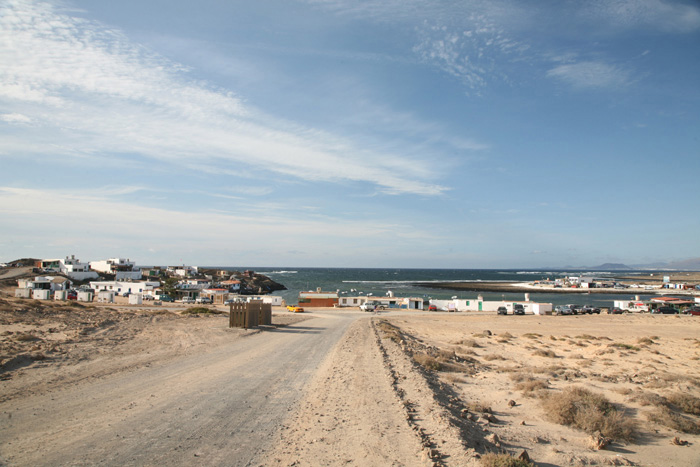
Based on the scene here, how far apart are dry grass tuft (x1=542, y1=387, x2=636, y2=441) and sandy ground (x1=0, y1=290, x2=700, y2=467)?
0.73ft

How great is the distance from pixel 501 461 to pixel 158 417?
780cm

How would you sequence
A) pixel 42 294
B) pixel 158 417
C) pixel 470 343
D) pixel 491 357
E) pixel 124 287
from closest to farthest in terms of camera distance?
pixel 158 417 → pixel 491 357 → pixel 470 343 → pixel 42 294 → pixel 124 287

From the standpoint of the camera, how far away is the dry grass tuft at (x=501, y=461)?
7018mm

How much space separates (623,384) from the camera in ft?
48.5

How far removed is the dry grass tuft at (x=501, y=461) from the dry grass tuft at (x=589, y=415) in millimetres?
3628

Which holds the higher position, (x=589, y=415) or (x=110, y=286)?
(x=589, y=415)

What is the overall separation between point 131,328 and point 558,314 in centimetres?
5422

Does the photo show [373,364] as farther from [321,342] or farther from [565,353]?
[565,353]

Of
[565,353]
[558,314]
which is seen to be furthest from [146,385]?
[558,314]

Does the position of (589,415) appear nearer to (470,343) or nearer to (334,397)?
(334,397)

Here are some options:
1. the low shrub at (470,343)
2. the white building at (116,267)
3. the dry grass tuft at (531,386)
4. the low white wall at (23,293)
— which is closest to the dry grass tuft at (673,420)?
the dry grass tuft at (531,386)

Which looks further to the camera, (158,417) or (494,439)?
(158,417)

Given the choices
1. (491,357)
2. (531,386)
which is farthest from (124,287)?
(531,386)

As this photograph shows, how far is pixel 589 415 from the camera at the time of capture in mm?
9992
